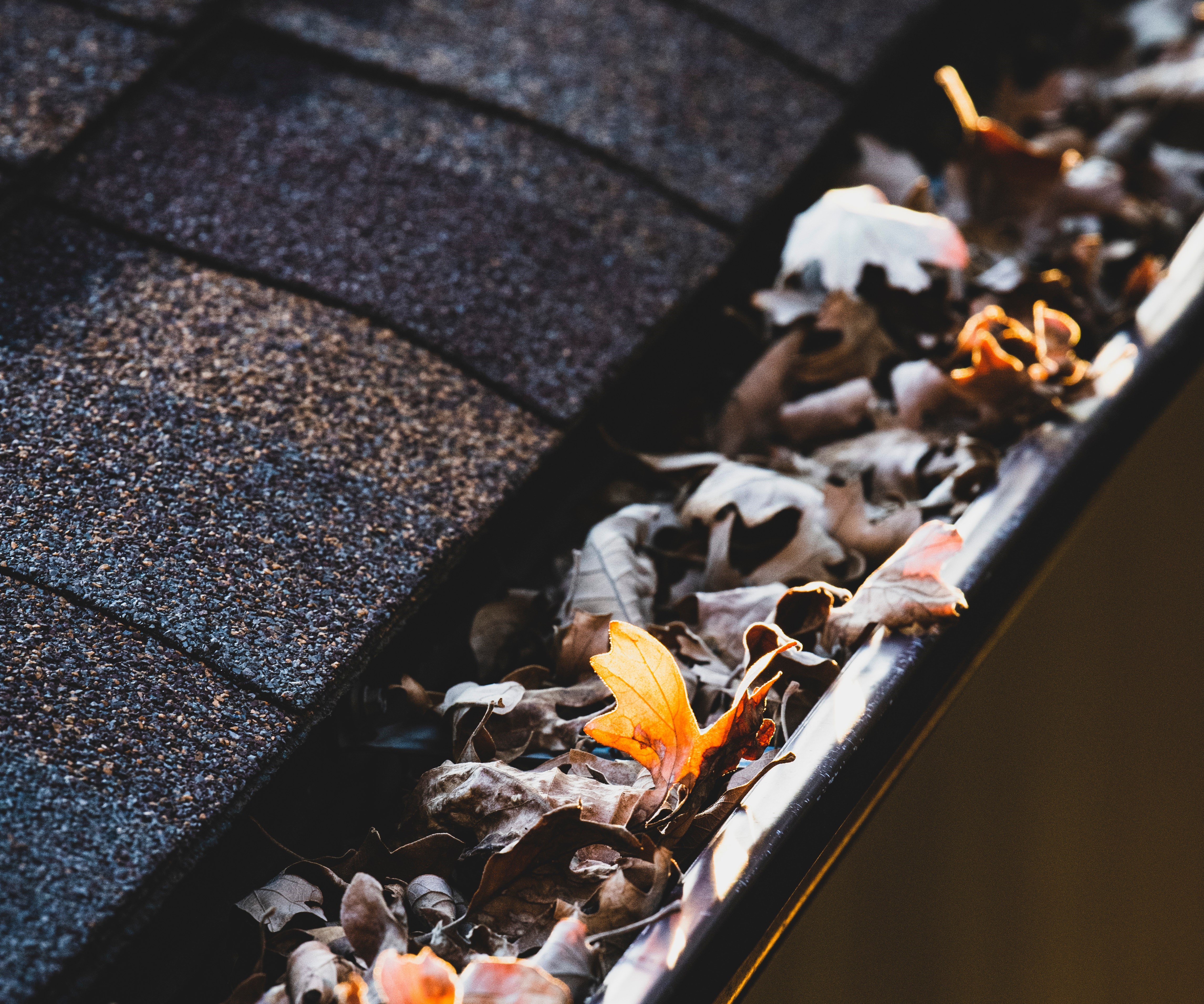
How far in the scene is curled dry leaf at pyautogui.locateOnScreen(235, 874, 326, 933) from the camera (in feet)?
2.95

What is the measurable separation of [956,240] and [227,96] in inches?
43.0

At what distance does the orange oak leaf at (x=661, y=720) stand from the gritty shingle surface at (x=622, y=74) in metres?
0.87

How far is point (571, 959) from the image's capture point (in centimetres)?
82

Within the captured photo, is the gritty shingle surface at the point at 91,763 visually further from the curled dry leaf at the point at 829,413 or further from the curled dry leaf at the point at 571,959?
the curled dry leaf at the point at 829,413

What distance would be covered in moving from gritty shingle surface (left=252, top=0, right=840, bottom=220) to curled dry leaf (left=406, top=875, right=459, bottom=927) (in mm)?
1058

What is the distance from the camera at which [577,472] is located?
4.56ft

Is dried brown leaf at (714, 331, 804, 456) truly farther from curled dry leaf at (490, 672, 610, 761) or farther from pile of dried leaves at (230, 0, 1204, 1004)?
curled dry leaf at (490, 672, 610, 761)

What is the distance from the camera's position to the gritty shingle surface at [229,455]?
1.01 metres

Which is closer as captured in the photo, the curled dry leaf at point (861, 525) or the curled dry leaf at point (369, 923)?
the curled dry leaf at point (369, 923)

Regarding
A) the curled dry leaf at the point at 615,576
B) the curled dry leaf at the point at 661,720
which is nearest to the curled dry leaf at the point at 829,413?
the curled dry leaf at the point at 615,576

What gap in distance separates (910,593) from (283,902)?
677mm

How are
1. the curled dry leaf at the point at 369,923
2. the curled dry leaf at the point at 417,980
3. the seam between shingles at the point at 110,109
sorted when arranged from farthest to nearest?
the seam between shingles at the point at 110,109
the curled dry leaf at the point at 369,923
the curled dry leaf at the point at 417,980

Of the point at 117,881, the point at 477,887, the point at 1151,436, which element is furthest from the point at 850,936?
the point at 1151,436

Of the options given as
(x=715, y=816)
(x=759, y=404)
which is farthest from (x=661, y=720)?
(x=759, y=404)
